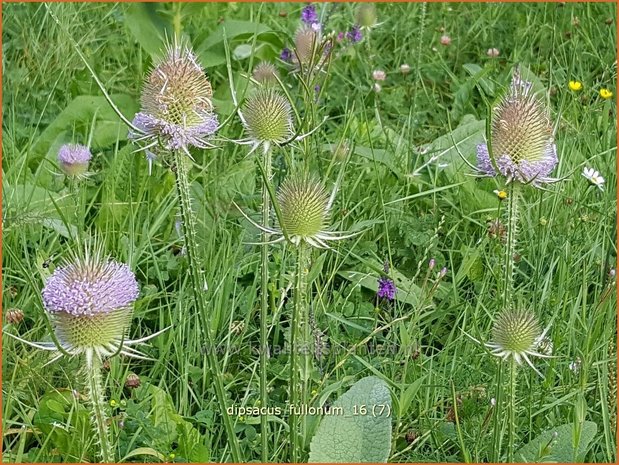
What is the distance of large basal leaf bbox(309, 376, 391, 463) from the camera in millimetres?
1866

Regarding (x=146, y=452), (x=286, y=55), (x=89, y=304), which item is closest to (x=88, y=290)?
(x=89, y=304)

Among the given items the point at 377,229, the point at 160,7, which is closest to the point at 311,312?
the point at 377,229

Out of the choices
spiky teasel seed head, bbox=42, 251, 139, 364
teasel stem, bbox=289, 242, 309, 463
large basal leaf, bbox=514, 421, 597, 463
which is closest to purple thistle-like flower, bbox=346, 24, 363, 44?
teasel stem, bbox=289, 242, 309, 463

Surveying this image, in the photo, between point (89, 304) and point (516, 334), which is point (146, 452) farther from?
point (516, 334)

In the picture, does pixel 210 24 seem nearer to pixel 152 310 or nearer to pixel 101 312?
pixel 152 310

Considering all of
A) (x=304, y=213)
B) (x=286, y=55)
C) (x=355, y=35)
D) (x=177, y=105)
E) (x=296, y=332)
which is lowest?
(x=296, y=332)

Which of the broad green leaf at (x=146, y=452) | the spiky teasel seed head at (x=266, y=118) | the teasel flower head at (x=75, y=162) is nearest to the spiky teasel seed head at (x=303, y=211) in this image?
the spiky teasel seed head at (x=266, y=118)

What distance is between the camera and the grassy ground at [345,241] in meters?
2.26

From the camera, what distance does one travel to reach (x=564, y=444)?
2.04m

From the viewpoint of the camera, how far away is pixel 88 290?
175cm

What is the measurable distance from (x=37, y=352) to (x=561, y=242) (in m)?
1.69

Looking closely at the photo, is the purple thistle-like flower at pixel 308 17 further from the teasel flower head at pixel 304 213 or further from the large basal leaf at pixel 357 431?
the large basal leaf at pixel 357 431

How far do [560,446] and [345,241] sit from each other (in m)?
1.04

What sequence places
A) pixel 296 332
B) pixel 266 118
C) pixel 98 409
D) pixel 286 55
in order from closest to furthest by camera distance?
1. pixel 98 409
2. pixel 296 332
3. pixel 266 118
4. pixel 286 55
